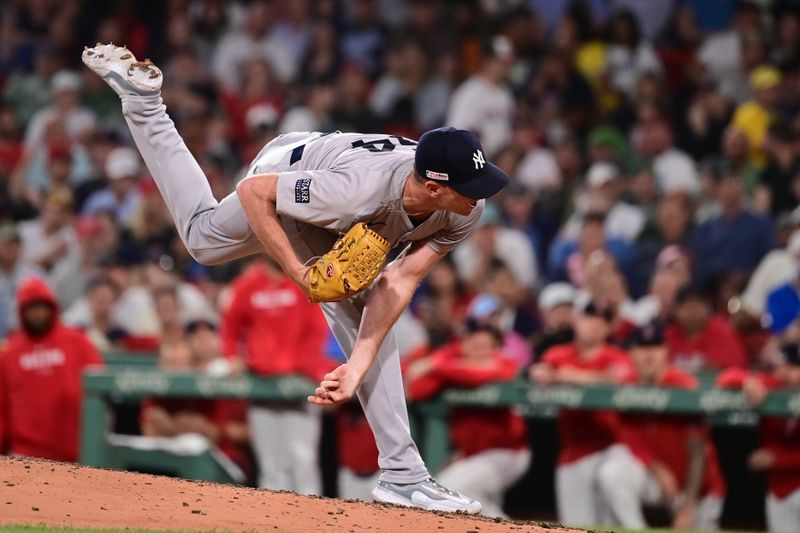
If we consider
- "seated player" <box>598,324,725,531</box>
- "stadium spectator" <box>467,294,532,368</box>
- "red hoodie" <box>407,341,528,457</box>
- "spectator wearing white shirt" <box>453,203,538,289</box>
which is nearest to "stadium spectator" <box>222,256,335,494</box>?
"red hoodie" <box>407,341,528,457</box>

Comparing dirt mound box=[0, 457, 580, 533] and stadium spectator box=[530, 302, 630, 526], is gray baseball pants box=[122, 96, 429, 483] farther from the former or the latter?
stadium spectator box=[530, 302, 630, 526]

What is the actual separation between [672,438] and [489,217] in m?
3.41

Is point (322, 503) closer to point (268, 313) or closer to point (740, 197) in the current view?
point (268, 313)

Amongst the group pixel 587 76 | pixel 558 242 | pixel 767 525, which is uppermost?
pixel 587 76

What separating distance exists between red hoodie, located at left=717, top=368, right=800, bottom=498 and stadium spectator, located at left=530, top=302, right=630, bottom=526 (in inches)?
30.2

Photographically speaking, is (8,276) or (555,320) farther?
(8,276)

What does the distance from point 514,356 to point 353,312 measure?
3664 mm

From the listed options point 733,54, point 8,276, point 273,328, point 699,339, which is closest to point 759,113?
point 733,54

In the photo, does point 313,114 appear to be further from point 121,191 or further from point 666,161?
point 666,161

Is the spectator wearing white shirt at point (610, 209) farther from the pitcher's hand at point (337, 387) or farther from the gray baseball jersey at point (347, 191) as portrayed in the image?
the pitcher's hand at point (337, 387)

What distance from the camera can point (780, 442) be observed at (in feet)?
24.9

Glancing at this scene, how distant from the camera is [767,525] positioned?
7844mm

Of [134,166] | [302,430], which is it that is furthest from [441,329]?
[134,166]

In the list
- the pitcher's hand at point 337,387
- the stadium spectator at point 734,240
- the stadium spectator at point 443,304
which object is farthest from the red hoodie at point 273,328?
the pitcher's hand at point 337,387
